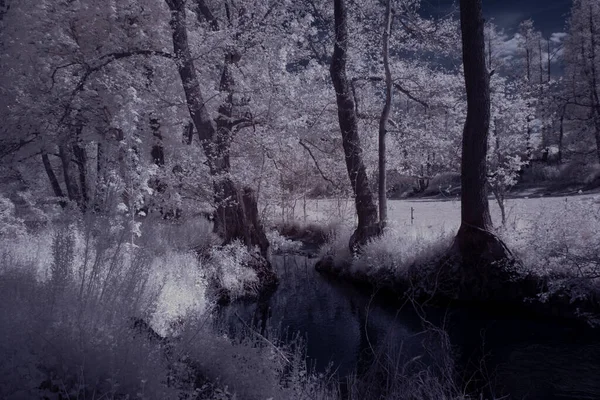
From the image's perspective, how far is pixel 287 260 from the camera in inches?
666

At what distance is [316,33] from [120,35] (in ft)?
18.2

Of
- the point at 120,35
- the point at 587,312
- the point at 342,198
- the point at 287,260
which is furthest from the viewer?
the point at 342,198

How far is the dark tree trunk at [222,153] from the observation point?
11.8m

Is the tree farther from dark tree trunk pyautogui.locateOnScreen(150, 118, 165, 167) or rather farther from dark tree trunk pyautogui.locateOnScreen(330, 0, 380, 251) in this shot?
dark tree trunk pyautogui.locateOnScreen(150, 118, 165, 167)

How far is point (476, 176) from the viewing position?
34.9ft

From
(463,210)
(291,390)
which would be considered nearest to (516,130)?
(463,210)

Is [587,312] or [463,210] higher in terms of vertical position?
[463,210]

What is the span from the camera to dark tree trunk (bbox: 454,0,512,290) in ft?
33.9

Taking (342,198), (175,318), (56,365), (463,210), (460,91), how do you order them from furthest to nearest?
(342,198) → (460,91) → (463,210) → (175,318) → (56,365)

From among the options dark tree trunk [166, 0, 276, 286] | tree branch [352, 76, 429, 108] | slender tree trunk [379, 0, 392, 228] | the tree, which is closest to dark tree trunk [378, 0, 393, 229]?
slender tree trunk [379, 0, 392, 228]

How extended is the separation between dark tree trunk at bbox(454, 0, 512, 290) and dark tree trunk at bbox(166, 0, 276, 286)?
211 inches

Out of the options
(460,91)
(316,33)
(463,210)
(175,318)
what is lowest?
(175,318)

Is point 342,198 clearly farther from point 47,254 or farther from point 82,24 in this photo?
point 47,254

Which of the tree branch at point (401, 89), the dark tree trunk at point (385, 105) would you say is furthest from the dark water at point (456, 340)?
the tree branch at point (401, 89)
